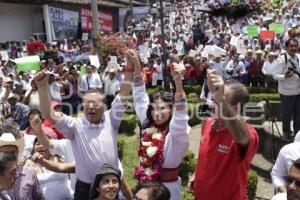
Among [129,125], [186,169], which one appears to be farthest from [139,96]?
[129,125]

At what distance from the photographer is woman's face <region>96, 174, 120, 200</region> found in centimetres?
345

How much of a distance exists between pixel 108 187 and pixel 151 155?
72 cm

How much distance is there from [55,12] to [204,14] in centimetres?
750

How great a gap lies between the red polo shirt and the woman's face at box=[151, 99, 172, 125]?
49cm

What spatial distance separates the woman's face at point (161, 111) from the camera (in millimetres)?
4086

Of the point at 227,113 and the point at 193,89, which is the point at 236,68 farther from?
the point at 227,113

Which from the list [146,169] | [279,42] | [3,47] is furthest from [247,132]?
[3,47]

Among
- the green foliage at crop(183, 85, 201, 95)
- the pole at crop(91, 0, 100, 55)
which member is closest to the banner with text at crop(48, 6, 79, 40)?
the pole at crop(91, 0, 100, 55)

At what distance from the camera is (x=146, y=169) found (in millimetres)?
4160

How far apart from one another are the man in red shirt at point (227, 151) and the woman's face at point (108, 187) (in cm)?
67

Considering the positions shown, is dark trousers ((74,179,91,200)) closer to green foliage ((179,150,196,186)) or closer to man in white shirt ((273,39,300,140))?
green foliage ((179,150,196,186))

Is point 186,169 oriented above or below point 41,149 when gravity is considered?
below

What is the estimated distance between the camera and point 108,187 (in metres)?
3.47

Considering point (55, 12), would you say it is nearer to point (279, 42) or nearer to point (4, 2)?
point (4, 2)
